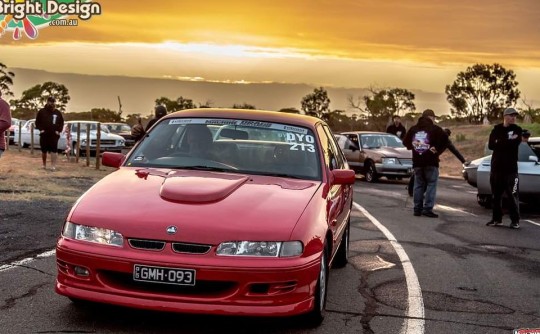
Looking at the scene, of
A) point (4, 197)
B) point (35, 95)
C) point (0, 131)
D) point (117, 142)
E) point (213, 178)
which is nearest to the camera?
point (213, 178)

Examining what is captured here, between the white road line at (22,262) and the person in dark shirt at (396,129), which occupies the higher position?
the person in dark shirt at (396,129)

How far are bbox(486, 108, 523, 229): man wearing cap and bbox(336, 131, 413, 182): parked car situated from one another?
10.6 m

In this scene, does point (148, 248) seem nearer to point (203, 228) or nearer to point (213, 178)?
point (203, 228)

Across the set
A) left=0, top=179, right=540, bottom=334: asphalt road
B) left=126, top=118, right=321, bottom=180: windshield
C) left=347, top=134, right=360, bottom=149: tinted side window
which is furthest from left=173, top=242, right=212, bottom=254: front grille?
left=347, top=134, right=360, bottom=149: tinted side window

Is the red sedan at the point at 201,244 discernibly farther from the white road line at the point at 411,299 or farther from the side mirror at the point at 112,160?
the white road line at the point at 411,299

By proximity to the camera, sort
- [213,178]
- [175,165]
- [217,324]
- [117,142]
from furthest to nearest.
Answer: [117,142] < [175,165] < [213,178] < [217,324]

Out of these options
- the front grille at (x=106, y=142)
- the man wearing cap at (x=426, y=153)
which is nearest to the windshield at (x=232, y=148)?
the man wearing cap at (x=426, y=153)

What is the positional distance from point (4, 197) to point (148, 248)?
28.9 ft

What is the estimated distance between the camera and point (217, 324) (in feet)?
18.9

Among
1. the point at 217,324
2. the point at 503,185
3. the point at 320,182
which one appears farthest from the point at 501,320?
the point at 503,185

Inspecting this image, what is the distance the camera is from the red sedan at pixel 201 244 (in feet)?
17.2

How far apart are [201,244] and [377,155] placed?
19041mm

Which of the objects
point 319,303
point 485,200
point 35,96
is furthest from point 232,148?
point 35,96

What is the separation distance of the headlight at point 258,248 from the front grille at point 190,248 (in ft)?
0.27
